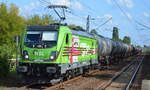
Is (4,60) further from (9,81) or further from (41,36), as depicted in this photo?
(41,36)

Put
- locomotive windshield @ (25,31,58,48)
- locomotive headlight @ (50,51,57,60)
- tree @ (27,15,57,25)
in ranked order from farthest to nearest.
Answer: tree @ (27,15,57,25)
locomotive windshield @ (25,31,58,48)
locomotive headlight @ (50,51,57,60)

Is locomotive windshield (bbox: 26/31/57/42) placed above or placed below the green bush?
above

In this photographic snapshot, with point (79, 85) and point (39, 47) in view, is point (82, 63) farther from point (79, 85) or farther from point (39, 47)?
point (39, 47)

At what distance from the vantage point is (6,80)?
17.3 meters

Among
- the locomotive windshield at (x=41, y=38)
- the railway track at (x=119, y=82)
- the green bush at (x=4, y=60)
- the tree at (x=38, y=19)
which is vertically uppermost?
the tree at (x=38, y=19)

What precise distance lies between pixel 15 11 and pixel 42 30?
4644 centimetres

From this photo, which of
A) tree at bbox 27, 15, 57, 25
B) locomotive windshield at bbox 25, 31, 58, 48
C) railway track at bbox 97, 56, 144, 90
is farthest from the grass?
tree at bbox 27, 15, 57, 25

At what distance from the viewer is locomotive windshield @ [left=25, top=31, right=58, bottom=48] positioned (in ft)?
49.6

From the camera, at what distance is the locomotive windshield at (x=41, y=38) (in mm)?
15109

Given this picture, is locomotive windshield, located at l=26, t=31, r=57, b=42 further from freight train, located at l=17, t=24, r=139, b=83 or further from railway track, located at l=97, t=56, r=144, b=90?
railway track, located at l=97, t=56, r=144, b=90

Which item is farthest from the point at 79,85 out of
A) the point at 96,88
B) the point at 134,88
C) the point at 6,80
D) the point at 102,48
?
the point at 102,48

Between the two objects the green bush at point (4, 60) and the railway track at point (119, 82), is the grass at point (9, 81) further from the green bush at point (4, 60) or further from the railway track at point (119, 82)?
the railway track at point (119, 82)

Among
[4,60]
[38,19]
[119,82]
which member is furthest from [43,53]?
[38,19]

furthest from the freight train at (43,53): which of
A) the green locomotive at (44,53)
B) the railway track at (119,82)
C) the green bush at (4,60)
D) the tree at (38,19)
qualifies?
the tree at (38,19)
